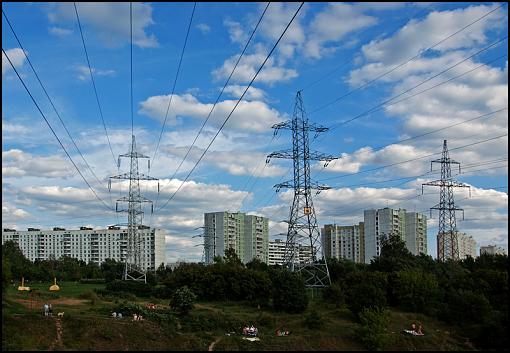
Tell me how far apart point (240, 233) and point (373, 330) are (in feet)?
381

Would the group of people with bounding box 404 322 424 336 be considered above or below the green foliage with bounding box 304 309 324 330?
below

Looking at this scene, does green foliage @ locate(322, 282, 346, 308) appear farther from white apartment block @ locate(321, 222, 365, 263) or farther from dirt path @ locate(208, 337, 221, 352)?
white apartment block @ locate(321, 222, 365, 263)

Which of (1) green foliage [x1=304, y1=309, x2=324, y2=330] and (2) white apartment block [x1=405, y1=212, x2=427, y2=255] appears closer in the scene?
(1) green foliage [x1=304, y1=309, x2=324, y2=330]

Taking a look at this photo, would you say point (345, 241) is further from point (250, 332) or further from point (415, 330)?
point (250, 332)

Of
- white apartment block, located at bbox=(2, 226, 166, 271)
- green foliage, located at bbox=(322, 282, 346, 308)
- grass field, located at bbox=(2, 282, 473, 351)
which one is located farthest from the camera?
white apartment block, located at bbox=(2, 226, 166, 271)

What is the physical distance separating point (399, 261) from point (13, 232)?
149 metres

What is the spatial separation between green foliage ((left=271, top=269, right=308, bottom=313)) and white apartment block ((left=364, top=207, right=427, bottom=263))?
8016cm

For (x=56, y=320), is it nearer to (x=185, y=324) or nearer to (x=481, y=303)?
(x=185, y=324)

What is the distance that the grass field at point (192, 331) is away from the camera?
36656mm

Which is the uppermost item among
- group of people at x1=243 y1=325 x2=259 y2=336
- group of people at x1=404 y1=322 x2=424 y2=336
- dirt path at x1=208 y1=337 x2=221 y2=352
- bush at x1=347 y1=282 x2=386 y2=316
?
bush at x1=347 y1=282 x2=386 y2=316

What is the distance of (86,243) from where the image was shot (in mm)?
183875

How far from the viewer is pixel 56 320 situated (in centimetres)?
4025

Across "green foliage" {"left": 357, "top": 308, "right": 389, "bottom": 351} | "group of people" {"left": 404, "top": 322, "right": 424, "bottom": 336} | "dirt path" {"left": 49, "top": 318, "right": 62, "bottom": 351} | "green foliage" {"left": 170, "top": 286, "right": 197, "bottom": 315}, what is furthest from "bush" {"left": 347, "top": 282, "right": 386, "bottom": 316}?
"dirt path" {"left": 49, "top": 318, "right": 62, "bottom": 351}

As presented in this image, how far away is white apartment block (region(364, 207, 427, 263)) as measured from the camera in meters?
134
